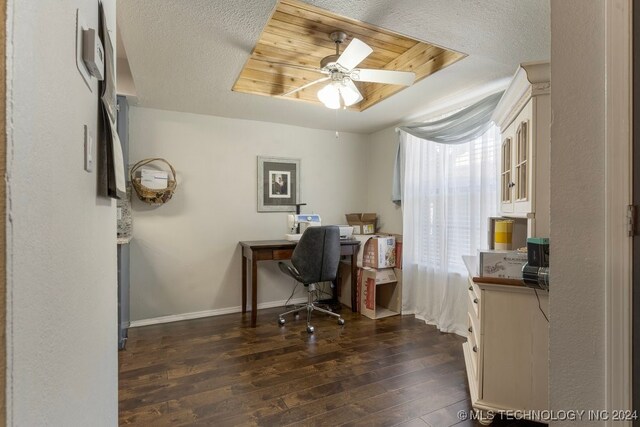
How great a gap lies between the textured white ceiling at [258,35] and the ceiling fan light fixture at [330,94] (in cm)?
49

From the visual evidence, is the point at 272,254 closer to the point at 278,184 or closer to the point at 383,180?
the point at 278,184

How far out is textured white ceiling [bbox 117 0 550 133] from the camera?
1514 mm

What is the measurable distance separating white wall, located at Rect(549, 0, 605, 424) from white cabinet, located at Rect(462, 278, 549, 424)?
2.58 ft

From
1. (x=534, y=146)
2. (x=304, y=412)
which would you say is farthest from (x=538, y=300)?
(x=304, y=412)

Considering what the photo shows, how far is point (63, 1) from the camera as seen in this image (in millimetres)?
571

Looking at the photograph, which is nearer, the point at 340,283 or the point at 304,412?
the point at 304,412

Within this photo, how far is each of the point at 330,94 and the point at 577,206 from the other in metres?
1.62

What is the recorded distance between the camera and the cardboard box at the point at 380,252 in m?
3.31

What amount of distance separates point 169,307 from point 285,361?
1551 millimetres

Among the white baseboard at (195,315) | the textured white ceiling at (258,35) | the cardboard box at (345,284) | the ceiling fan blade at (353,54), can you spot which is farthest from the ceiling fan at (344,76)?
the white baseboard at (195,315)

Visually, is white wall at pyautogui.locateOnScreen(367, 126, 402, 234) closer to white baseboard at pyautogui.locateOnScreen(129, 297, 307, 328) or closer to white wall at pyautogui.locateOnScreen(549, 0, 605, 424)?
white baseboard at pyautogui.locateOnScreen(129, 297, 307, 328)

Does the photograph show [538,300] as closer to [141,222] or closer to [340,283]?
[340,283]

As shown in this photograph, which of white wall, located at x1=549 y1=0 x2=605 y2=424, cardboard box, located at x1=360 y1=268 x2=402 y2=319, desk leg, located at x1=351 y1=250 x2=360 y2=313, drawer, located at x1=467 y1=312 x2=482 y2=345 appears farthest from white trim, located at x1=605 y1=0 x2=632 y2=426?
desk leg, located at x1=351 y1=250 x2=360 y2=313

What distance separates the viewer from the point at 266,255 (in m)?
3.08
